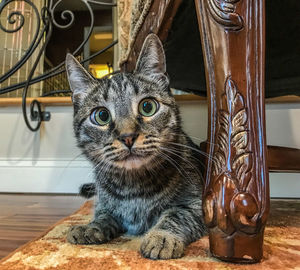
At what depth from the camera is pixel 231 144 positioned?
0.57m

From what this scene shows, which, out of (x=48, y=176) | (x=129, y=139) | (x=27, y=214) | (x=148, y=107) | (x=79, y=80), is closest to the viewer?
(x=129, y=139)

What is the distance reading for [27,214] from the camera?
1.16m

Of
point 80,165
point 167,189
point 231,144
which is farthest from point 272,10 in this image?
point 80,165

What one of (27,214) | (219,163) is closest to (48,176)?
(27,214)

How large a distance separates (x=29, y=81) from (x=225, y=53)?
1.39 m

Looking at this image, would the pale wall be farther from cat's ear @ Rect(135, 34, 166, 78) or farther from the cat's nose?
the cat's nose

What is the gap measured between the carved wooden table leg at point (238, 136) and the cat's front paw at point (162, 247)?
0.26ft

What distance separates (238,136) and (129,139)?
252 millimetres

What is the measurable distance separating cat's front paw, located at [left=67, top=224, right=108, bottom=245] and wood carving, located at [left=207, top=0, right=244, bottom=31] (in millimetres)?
554

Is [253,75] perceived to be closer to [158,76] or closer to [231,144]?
A: [231,144]

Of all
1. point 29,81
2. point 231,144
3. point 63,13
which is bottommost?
point 231,144

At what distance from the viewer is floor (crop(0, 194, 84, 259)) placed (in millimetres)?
840

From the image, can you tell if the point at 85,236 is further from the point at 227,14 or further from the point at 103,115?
the point at 227,14

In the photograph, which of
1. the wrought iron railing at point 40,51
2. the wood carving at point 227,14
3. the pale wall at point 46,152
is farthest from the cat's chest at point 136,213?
the wrought iron railing at point 40,51
